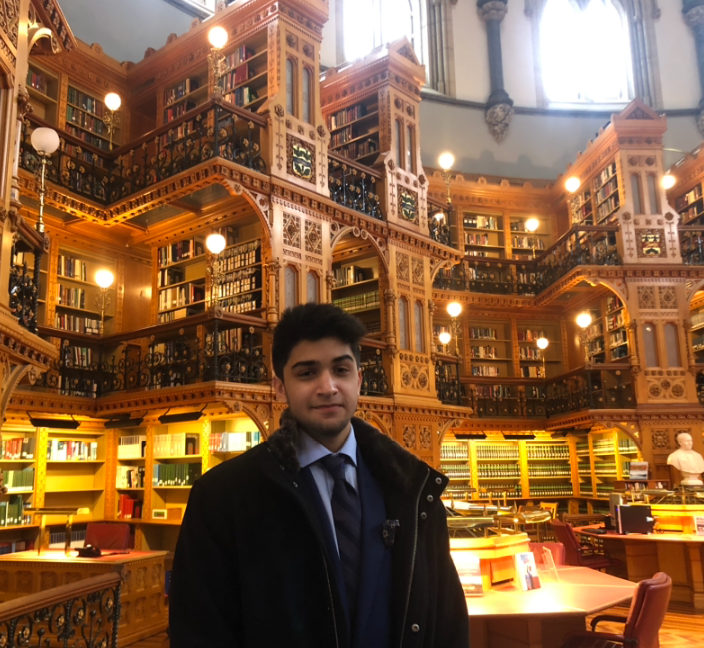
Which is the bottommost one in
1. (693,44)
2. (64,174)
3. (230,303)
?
(230,303)

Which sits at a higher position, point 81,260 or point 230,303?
point 81,260

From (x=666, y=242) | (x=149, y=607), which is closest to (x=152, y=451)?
(x=149, y=607)

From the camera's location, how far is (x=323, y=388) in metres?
1.58

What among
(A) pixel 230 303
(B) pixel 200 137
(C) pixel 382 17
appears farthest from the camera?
(C) pixel 382 17

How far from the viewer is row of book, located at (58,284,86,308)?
910cm

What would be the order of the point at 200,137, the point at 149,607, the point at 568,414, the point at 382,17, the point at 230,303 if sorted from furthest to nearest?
the point at 382,17 < the point at 568,414 < the point at 230,303 < the point at 200,137 < the point at 149,607

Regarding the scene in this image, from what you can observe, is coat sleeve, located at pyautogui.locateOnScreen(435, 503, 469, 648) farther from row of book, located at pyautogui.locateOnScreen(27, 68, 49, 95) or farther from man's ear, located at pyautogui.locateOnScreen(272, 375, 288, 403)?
row of book, located at pyautogui.locateOnScreen(27, 68, 49, 95)

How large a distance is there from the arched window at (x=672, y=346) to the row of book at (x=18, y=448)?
33.1 ft

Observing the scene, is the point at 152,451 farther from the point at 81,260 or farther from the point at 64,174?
the point at 64,174

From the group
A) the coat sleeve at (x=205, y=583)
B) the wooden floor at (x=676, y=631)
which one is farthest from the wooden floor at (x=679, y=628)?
the coat sleeve at (x=205, y=583)

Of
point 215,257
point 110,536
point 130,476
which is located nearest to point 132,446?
point 130,476

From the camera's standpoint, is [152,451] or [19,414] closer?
[19,414]

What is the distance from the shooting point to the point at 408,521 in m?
1.58

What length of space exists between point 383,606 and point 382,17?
16761mm
